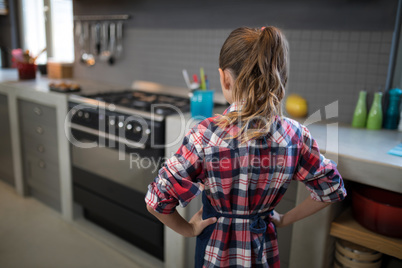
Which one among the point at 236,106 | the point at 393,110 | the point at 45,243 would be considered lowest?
the point at 45,243

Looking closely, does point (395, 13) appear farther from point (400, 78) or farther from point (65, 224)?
point (65, 224)

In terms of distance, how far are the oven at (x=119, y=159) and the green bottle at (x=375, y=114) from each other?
92 cm

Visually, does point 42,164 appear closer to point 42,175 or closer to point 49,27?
point 42,175

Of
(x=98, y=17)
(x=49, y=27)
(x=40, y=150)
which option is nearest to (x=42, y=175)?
(x=40, y=150)

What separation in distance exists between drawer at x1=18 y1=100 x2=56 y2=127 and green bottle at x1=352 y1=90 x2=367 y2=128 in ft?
6.12

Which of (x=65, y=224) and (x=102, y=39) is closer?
(x=65, y=224)

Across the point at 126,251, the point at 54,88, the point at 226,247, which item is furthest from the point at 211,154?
the point at 54,88

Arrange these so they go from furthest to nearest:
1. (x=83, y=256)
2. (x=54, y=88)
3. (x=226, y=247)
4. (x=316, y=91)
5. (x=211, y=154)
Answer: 1. (x=54, y=88)
2. (x=83, y=256)
3. (x=316, y=91)
4. (x=226, y=247)
5. (x=211, y=154)

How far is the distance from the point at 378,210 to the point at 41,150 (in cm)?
224

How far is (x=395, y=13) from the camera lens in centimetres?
164

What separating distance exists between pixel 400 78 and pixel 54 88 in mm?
2046

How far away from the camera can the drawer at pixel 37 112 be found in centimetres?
246

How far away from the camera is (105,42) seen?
2.90 m

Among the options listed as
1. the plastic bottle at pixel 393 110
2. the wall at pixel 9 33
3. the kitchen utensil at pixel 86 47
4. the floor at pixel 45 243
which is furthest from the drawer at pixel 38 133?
the plastic bottle at pixel 393 110
